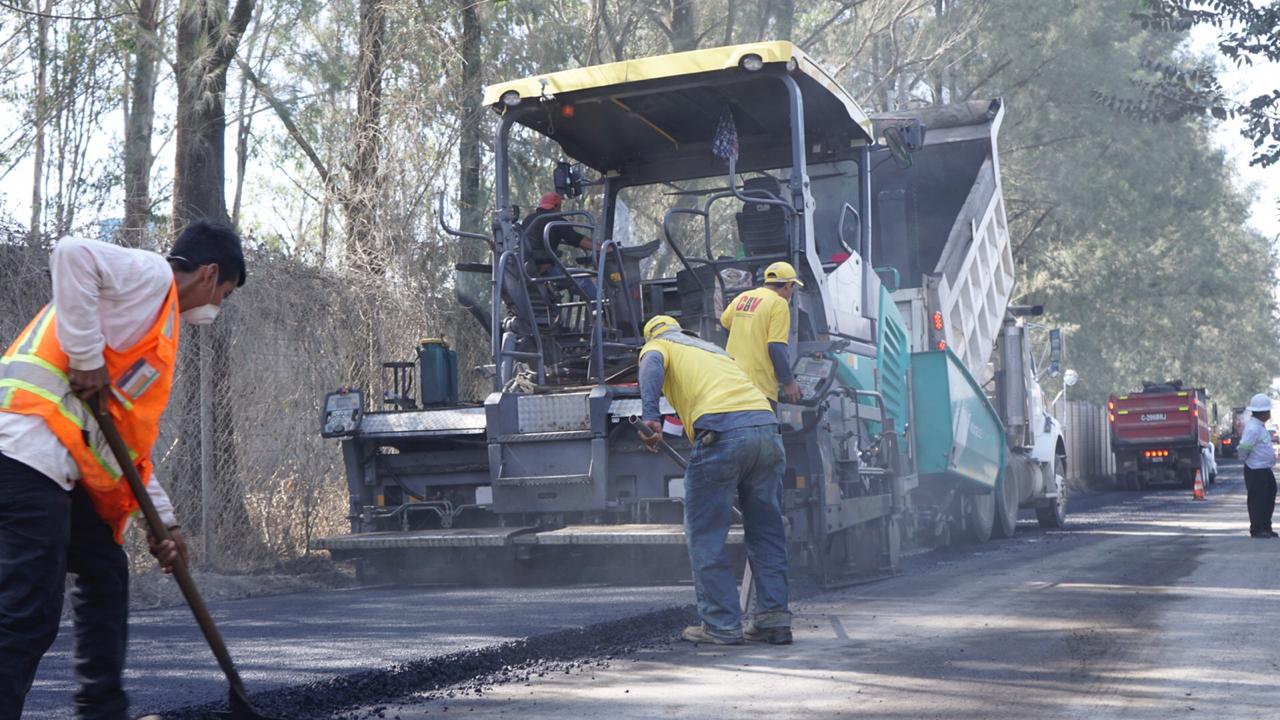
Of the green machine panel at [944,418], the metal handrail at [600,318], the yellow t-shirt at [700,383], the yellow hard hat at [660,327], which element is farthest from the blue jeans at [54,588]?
the green machine panel at [944,418]

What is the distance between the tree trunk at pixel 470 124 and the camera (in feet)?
45.9

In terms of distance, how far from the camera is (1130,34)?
2575cm

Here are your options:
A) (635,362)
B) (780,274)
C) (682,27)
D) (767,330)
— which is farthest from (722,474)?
(682,27)

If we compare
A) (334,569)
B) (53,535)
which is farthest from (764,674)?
(334,569)

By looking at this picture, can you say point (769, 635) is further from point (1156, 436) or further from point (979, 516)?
point (1156, 436)

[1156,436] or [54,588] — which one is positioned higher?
[1156,436]

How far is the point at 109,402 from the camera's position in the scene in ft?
12.2

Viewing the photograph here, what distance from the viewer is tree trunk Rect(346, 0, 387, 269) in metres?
12.7

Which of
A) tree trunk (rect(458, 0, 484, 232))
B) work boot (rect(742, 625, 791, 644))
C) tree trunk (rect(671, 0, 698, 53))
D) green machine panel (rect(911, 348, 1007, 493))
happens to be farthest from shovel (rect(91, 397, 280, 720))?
tree trunk (rect(671, 0, 698, 53))

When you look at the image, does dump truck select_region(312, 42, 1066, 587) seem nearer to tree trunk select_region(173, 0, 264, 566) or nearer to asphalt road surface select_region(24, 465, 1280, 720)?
asphalt road surface select_region(24, 465, 1280, 720)

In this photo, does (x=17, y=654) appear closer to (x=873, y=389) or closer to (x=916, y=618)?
(x=916, y=618)

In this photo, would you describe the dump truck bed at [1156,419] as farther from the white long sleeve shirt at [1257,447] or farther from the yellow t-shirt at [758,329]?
the yellow t-shirt at [758,329]

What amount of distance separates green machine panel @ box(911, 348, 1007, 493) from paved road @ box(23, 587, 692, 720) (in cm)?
322

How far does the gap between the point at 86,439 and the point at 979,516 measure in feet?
34.3
